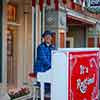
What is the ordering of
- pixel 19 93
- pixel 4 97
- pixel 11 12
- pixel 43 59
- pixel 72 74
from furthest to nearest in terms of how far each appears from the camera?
1. pixel 11 12
2. pixel 19 93
3. pixel 4 97
4. pixel 43 59
5. pixel 72 74

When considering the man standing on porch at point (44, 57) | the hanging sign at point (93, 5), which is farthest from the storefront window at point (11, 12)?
the hanging sign at point (93, 5)

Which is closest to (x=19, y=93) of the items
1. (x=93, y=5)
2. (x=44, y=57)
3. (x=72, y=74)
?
→ (x=44, y=57)

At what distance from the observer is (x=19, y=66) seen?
1266cm

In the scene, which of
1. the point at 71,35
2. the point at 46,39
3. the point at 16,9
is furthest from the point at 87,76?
the point at 71,35

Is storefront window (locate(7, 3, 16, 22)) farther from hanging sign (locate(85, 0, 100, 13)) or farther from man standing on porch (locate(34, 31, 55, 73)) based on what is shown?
hanging sign (locate(85, 0, 100, 13))

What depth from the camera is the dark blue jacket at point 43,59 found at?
791 centimetres

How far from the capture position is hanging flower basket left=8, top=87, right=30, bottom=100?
11.4 meters

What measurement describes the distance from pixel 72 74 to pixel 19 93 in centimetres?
494

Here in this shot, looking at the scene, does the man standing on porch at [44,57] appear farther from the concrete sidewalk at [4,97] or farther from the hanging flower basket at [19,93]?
the hanging flower basket at [19,93]

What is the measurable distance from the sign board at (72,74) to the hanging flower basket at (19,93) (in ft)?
13.1

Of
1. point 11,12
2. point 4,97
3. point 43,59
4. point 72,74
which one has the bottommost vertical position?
point 4,97

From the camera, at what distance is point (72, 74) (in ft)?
23.0

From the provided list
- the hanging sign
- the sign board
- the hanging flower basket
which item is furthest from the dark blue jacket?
the hanging sign

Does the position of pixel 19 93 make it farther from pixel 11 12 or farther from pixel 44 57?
pixel 44 57
